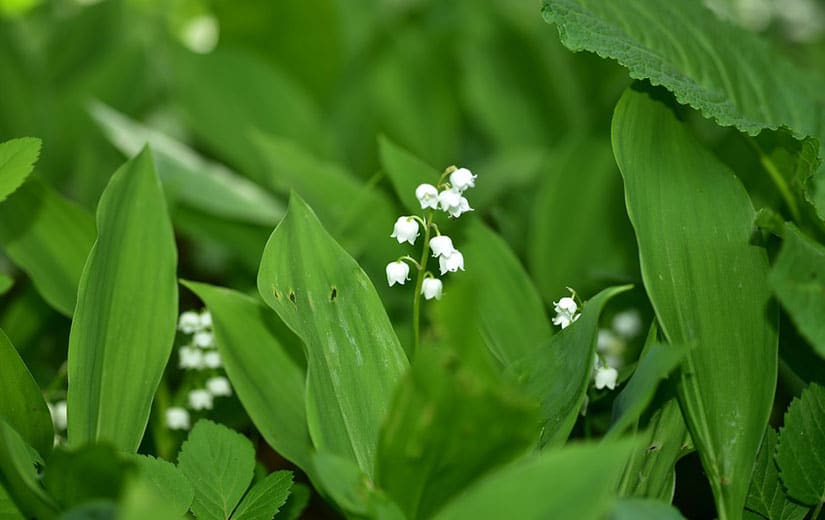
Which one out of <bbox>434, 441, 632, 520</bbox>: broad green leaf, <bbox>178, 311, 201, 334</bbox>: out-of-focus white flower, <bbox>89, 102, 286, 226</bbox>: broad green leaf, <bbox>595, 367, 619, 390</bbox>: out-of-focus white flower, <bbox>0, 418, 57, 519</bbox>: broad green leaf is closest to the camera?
<bbox>434, 441, 632, 520</bbox>: broad green leaf

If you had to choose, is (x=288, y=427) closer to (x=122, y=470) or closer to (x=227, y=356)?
(x=227, y=356)

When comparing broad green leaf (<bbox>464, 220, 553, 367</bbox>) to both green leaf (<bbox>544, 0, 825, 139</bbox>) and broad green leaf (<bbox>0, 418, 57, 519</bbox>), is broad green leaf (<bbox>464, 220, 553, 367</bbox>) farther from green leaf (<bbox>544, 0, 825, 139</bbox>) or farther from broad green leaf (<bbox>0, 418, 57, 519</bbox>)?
broad green leaf (<bbox>0, 418, 57, 519</bbox>)

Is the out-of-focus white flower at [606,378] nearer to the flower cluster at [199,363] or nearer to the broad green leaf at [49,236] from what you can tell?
the flower cluster at [199,363]

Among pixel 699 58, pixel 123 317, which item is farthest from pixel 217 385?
pixel 699 58

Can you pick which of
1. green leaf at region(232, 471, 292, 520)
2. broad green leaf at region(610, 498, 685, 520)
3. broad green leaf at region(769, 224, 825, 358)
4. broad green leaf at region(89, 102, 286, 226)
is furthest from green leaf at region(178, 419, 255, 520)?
broad green leaf at region(89, 102, 286, 226)

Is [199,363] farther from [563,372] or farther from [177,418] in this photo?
[563,372]

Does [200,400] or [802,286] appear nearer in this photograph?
[802,286]

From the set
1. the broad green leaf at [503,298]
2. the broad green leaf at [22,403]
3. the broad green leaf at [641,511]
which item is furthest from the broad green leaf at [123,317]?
the broad green leaf at [641,511]

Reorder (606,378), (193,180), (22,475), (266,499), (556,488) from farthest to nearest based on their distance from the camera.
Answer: (193,180)
(606,378)
(266,499)
(22,475)
(556,488)
